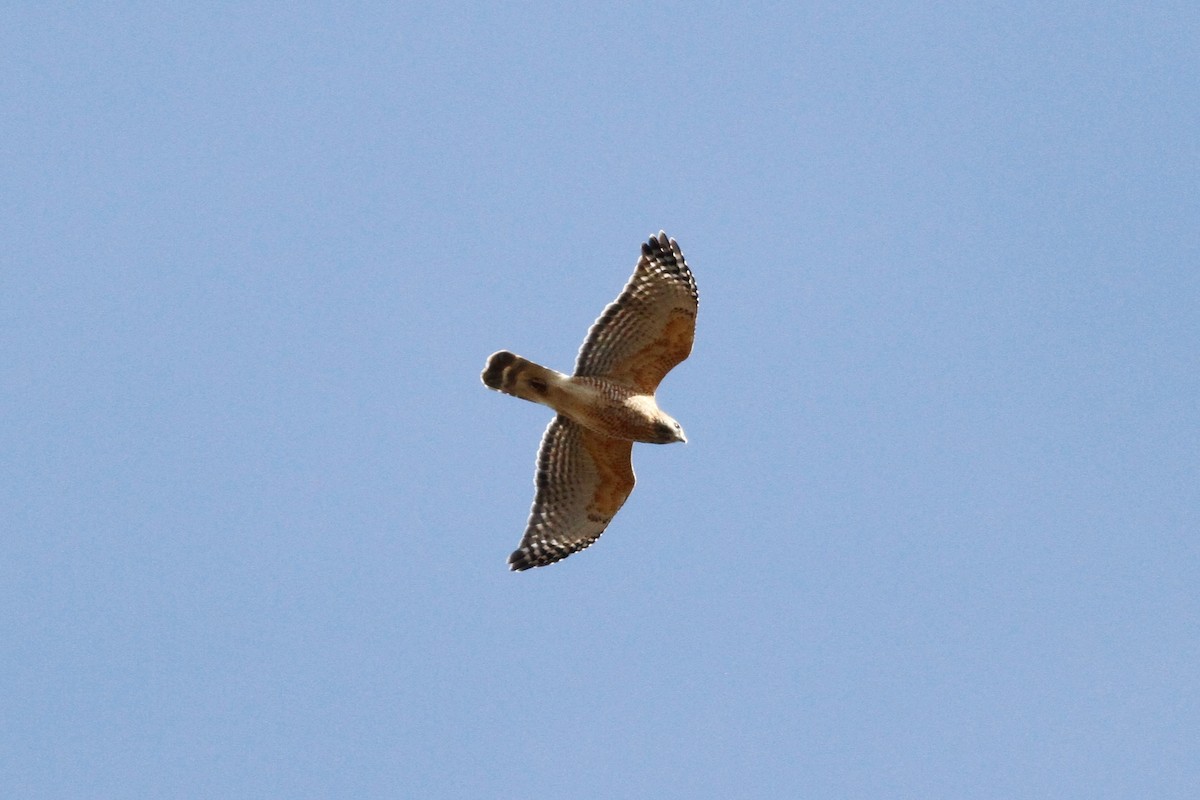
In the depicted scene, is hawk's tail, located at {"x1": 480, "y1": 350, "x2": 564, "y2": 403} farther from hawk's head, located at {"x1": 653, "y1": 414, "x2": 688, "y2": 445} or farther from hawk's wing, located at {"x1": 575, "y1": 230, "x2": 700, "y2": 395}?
hawk's head, located at {"x1": 653, "y1": 414, "x2": 688, "y2": 445}

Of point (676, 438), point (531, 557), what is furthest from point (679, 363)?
point (531, 557)

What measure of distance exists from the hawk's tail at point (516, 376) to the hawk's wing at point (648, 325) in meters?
0.33

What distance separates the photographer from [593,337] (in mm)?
15898

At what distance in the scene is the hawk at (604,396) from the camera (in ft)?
51.5

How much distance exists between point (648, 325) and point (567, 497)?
1911 millimetres

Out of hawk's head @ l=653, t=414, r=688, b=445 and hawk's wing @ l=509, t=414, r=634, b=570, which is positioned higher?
Result: hawk's head @ l=653, t=414, r=688, b=445

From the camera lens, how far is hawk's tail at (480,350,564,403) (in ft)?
52.5

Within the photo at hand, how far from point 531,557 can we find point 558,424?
1245 mm

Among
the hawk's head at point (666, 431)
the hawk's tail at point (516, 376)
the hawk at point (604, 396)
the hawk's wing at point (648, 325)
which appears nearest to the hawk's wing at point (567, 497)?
the hawk at point (604, 396)

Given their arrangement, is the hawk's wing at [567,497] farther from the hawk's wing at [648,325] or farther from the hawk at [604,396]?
the hawk's wing at [648,325]

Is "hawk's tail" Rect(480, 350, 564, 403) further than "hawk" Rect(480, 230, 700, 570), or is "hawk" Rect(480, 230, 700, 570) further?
"hawk's tail" Rect(480, 350, 564, 403)

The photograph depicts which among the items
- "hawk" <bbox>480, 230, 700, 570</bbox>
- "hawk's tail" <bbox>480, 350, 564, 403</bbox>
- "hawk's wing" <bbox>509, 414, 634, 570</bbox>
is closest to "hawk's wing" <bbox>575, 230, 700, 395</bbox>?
"hawk" <bbox>480, 230, 700, 570</bbox>

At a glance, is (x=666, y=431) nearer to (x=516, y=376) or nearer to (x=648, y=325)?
(x=648, y=325)

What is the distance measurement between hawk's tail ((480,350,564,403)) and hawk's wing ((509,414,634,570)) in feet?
1.66
